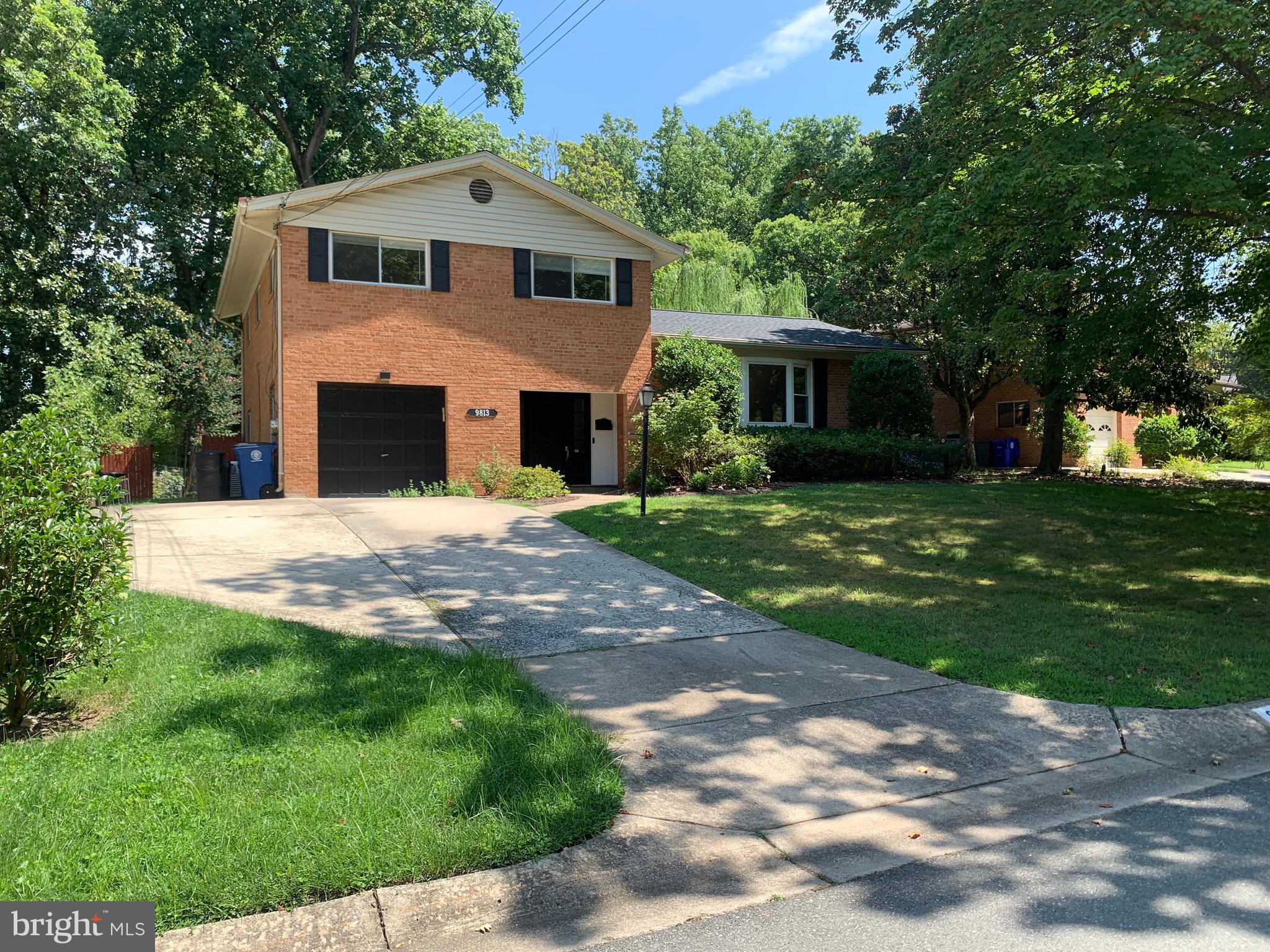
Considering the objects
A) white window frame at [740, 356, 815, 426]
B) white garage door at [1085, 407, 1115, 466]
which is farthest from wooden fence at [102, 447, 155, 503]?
white garage door at [1085, 407, 1115, 466]

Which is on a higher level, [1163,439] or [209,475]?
[1163,439]

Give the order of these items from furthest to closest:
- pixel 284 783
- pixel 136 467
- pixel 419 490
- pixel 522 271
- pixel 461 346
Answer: pixel 136 467, pixel 522 271, pixel 461 346, pixel 419 490, pixel 284 783

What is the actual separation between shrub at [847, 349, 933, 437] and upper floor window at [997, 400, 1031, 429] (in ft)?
25.5

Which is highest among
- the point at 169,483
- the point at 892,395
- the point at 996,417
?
the point at 892,395

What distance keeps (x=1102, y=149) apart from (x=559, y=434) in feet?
44.2

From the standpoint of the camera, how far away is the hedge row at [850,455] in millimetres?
18719

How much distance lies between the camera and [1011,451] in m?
26.9

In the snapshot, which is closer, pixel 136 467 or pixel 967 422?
pixel 136 467

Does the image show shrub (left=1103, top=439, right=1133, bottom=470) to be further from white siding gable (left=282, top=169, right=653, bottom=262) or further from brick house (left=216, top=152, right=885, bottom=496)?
white siding gable (left=282, top=169, right=653, bottom=262)

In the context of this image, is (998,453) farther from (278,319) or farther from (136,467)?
(136,467)

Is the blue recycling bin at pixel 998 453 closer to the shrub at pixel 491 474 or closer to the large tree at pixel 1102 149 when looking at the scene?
the large tree at pixel 1102 149

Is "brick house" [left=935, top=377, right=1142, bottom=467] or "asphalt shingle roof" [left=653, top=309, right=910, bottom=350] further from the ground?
"asphalt shingle roof" [left=653, top=309, right=910, bottom=350]

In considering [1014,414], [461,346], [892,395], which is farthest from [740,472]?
[1014,414]

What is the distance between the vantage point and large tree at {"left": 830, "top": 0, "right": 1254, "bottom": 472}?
8297 mm
